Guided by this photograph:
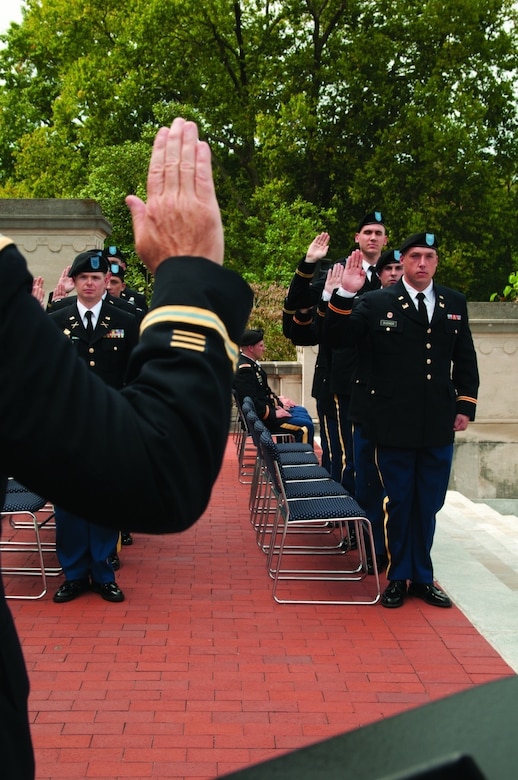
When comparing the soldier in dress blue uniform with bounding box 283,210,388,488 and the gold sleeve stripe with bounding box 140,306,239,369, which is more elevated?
the gold sleeve stripe with bounding box 140,306,239,369

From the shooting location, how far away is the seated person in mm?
9914

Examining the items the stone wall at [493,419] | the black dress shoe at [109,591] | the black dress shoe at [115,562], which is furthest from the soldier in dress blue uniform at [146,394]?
the stone wall at [493,419]

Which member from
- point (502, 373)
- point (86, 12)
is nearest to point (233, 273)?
point (502, 373)

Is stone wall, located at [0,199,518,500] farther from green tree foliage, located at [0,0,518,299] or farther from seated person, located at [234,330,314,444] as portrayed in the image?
green tree foliage, located at [0,0,518,299]

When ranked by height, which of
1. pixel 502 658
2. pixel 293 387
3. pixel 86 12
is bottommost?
pixel 293 387

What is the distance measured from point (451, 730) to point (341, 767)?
0.39 ft

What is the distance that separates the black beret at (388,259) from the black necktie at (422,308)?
0.97m

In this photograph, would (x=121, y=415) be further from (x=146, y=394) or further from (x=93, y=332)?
(x=93, y=332)

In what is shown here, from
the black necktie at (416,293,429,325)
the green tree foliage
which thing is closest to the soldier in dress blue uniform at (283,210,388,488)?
the black necktie at (416,293,429,325)

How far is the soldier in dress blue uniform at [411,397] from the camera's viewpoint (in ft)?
18.4

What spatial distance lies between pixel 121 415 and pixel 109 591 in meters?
4.73

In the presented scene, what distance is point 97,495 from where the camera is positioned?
3.75ft

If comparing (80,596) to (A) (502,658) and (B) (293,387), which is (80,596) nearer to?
(A) (502,658)

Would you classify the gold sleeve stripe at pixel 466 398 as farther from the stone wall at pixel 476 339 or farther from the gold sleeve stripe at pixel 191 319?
the stone wall at pixel 476 339
